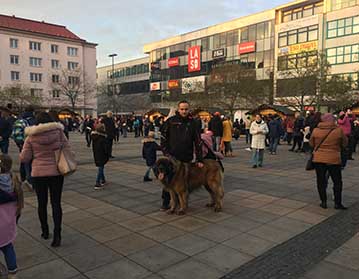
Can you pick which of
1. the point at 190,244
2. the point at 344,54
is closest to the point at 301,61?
the point at 344,54

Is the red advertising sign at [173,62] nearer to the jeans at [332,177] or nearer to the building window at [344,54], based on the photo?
the building window at [344,54]

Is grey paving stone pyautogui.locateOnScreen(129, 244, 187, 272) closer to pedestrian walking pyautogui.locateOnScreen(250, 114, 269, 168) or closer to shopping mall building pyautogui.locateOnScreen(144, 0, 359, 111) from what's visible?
pedestrian walking pyautogui.locateOnScreen(250, 114, 269, 168)

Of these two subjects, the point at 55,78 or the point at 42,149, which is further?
the point at 55,78

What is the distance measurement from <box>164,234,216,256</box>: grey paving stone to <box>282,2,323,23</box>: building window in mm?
48698

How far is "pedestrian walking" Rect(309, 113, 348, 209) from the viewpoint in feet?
19.4

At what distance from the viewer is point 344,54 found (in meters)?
42.6

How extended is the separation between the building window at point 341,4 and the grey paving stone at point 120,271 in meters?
48.0

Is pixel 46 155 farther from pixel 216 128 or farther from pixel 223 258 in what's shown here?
pixel 216 128

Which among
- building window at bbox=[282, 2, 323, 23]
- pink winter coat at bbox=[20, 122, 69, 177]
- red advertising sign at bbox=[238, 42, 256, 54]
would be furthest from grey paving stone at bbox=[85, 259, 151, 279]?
red advertising sign at bbox=[238, 42, 256, 54]

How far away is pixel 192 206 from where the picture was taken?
6.16 m

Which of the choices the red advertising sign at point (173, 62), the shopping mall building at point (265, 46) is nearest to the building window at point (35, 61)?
the shopping mall building at point (265, 46)

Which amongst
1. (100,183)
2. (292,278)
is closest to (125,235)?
(292,278)

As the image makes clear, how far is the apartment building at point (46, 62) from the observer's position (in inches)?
2425

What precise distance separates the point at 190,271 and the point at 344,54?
45.9m
